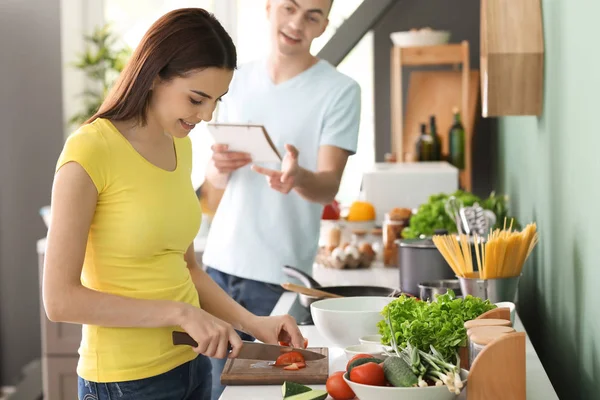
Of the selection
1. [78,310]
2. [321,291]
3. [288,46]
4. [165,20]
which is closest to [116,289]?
[78,310]

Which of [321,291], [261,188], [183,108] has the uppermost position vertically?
[183,108]

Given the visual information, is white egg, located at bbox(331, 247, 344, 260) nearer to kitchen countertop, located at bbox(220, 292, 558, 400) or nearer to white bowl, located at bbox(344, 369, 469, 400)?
kitchen countertop, located at bbox(220, 292, 558, 400)

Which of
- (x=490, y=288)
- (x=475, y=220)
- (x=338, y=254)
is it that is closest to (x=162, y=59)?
(x=490, y=288)

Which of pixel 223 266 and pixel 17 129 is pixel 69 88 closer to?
pixel 17 129

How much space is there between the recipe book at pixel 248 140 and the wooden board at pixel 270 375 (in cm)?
76

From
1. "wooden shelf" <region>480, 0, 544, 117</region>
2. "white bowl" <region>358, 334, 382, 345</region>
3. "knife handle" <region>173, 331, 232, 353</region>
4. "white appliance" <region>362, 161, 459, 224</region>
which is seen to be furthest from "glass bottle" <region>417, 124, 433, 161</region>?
"knife handle" <region>173, 331, 232, 353</region>

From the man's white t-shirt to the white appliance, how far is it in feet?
3.88

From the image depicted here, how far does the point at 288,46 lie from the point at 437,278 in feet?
2.39

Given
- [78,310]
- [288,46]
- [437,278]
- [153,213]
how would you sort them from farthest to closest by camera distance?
[288,46], [437,278], [153,213], [78,310]

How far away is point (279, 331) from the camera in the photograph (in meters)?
1.64

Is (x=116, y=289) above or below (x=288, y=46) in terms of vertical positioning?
below

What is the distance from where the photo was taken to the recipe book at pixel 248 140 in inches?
86.4

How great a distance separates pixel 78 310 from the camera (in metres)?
1.39

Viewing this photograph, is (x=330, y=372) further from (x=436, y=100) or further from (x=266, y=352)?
(x=436, y=100)
